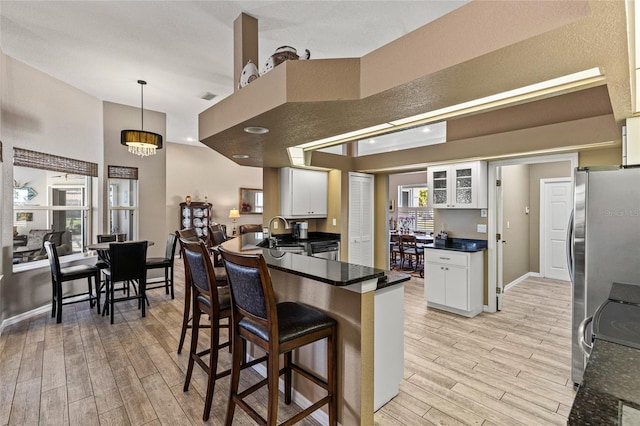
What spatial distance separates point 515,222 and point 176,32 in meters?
5.88

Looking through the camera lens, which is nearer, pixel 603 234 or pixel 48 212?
pixel 603 234

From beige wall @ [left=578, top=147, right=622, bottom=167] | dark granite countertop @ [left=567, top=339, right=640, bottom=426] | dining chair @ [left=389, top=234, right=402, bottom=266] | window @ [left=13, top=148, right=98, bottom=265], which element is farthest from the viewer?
dining chair @ [left=389, top=234, right=402, bottom=266]

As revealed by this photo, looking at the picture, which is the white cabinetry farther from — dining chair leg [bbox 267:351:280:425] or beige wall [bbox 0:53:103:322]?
beige wall [bbox 0:53:103:322]

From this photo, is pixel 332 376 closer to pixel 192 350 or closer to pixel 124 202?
pixel 192 350

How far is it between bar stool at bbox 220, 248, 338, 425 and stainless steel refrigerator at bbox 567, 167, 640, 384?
1794 millimetres

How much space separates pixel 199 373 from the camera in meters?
2.60

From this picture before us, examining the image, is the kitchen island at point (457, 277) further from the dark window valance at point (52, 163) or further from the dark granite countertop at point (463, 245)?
the dark window valance at point (52, 163)

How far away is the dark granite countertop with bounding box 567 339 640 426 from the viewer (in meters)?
0.71

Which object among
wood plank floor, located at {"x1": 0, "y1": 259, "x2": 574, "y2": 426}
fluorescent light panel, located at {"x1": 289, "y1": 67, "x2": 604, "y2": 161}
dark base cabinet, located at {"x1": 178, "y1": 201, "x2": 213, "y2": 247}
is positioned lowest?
wood plank floor, located at {"x1": 0, "y1": 259, "x2": 574, "y2": 426}

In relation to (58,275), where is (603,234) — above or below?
above

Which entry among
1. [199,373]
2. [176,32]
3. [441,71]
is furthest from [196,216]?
[441,71]

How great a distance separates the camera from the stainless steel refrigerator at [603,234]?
2.04 meters

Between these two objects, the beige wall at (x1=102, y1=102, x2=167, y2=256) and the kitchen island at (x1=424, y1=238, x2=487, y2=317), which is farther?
the beige wall at (x1=102, y1=102, x2=167, y2=256)

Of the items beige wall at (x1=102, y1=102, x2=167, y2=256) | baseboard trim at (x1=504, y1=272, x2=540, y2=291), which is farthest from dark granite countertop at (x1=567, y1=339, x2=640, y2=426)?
beige wall at (x1=102, y1=102, x2=167, y2=256)
